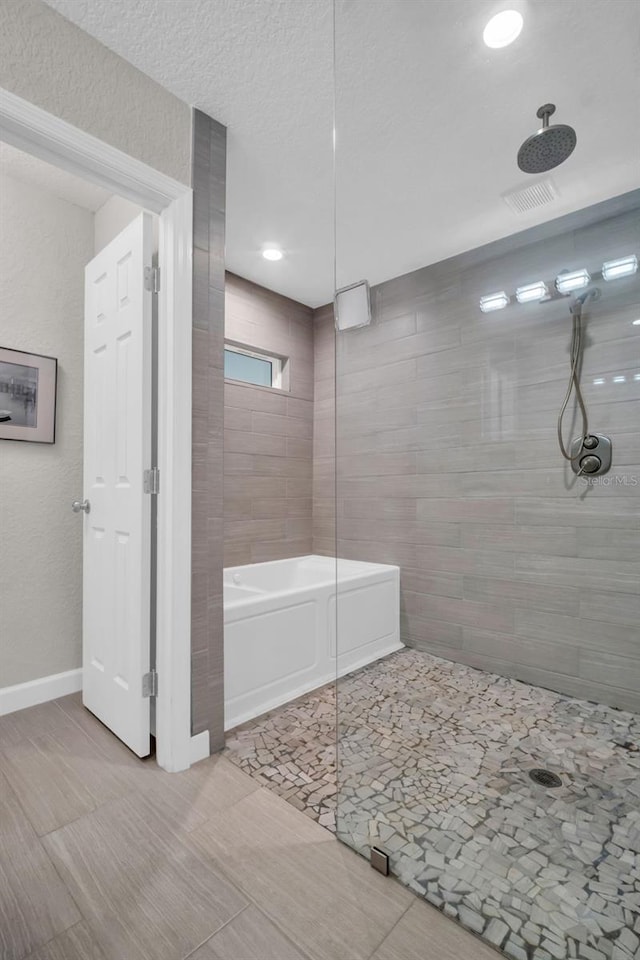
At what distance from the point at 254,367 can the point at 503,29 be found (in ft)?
7.79

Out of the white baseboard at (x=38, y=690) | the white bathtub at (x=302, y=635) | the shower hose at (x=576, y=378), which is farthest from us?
the white baseboard at (x=38, y=690)

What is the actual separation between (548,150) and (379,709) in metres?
2.01

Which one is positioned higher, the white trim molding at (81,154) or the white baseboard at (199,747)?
the white trim molding at (81,154)

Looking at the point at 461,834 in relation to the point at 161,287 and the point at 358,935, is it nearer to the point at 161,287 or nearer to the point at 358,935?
the point at 358,935

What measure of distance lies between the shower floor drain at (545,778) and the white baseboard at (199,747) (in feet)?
3.83

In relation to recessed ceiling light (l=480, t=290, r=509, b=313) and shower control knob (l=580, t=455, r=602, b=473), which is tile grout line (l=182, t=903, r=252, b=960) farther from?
recessed ceiling light (l=480, t=290, r=509, b=313)

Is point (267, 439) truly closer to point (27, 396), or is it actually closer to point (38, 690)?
point (27, 396)

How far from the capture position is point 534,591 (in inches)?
65.0

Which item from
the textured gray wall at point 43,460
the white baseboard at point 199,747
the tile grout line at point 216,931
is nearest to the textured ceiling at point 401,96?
the textured gray wall at point 43,460

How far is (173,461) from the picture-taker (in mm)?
1734

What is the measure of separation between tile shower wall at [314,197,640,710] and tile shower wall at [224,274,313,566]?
123 centimetres

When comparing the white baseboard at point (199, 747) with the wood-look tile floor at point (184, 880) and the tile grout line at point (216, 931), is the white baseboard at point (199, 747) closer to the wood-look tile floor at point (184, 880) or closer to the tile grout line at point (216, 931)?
the wood-look tile floor at point (184, 880)

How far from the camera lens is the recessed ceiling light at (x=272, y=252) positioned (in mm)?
2838

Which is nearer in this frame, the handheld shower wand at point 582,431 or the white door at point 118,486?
the handheld shower wand at point 582,431
